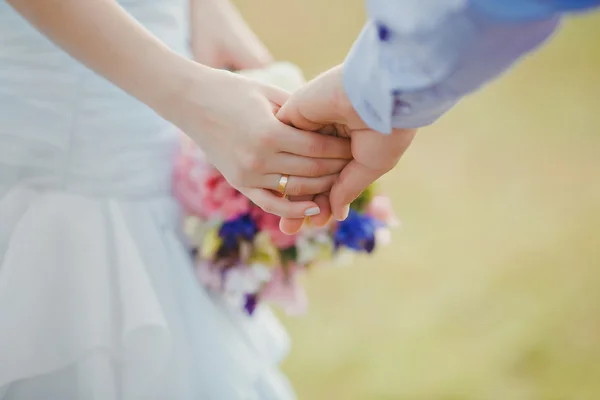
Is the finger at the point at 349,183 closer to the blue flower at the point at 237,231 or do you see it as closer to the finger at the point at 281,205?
the finger at the point at 281,205

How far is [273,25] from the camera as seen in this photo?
185 inches

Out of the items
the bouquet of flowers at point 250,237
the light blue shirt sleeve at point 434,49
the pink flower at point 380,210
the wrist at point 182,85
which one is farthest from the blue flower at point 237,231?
the light blue shirt sleeve at point 434,49

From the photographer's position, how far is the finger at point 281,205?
0.89 m

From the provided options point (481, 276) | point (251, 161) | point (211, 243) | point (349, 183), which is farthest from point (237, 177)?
point (481, 276)

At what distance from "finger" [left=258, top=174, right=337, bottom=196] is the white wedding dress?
26cm

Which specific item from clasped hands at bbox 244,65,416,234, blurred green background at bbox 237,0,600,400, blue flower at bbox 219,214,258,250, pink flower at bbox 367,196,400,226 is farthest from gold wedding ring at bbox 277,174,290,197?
blurred green background at bbox 237,0,600,400

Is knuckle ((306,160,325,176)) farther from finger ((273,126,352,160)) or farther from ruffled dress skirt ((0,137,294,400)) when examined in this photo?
ruffled dress skirt ((0,137,294,400))

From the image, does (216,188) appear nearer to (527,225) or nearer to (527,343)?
(527,343)

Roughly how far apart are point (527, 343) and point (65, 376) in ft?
5.57

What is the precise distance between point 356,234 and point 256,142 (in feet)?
1.22

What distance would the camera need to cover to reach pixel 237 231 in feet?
3.69

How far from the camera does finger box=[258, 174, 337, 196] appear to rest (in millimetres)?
881

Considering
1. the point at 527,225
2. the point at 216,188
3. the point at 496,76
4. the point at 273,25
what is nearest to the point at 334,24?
the point at 273,25

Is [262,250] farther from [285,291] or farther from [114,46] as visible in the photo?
[114,46]
